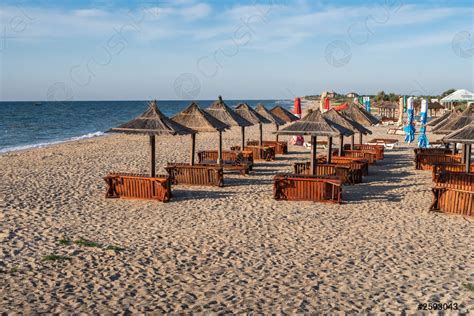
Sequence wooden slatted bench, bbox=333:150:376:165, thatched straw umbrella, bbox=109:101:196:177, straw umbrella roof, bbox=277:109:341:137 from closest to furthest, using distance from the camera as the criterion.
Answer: thatched straw umbrella, bbox=109:101:196:177, straw umbrella roof, bbox=277:109:341:137, wooden slatted bench, bbox=333:150:376:165

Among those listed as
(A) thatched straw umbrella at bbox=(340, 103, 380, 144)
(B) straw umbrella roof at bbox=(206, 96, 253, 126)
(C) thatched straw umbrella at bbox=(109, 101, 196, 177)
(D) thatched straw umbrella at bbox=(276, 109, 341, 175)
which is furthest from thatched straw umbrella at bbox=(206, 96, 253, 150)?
(A) thatched straw umbrella at bbox=(340, 103, 380, 144)

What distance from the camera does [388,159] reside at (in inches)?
816

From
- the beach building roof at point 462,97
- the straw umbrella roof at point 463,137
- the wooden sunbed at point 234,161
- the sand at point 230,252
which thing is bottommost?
the sand at point 230,252

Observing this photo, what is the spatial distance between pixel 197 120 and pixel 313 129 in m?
3.94

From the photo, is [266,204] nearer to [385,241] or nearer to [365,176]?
[385,241]

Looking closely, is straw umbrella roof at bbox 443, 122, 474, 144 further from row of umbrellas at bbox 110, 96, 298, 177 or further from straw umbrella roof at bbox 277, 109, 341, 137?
row of umbrellas at bbox 110, 96, 298, 177

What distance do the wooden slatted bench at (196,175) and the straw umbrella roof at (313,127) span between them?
2.49m

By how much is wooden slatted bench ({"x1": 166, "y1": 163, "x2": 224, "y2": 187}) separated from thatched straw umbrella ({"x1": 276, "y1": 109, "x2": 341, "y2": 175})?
8.18 ft

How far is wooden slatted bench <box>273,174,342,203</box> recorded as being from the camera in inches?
465

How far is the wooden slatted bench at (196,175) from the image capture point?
45.8 ft

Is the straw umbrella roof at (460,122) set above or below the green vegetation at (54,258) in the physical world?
above

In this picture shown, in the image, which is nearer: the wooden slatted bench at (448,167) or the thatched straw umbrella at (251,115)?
the wooden slatted bench at (448,167)

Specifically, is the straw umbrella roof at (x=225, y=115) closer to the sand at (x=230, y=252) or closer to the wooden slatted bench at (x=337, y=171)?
A: the sand at (x=230, y=252)

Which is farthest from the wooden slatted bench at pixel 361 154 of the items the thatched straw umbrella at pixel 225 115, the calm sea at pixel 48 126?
the calm sea at pixel 48 126
